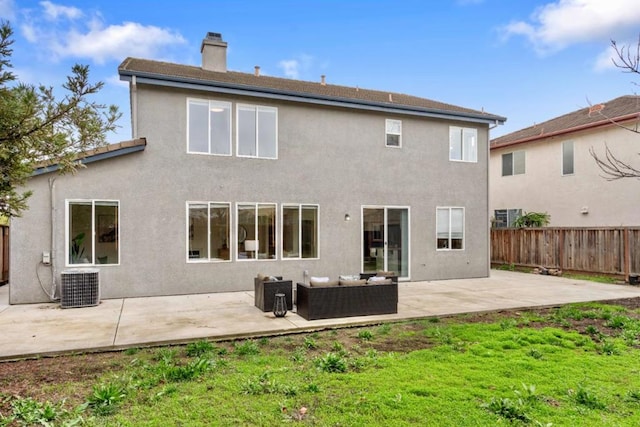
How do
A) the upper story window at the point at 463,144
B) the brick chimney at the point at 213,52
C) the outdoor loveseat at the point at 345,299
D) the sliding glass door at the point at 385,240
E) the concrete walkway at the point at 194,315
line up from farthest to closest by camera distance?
the upper story window at the point at 463,144 → the brick chimney at the point at 213,52 → the sliding glass door at the point at 385,240 → the outdoor loveseat at the point at 345,299 → the concrete walkway at the point at 194,315

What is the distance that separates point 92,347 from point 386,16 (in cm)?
1415

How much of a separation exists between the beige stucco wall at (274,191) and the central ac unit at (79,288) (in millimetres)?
741

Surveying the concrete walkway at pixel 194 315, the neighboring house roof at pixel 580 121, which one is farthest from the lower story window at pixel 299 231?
the neighboring house roof at pixel 580 121

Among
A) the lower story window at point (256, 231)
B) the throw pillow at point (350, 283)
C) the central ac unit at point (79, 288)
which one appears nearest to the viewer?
the throw pillow at point (350, 283)

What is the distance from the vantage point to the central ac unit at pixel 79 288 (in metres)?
8.70

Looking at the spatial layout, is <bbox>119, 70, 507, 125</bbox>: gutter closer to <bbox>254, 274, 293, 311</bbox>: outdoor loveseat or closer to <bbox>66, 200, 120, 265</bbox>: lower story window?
<bbox>66, 200, 120, 265</bbox>: lower story window

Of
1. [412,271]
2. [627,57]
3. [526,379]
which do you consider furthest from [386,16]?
[526,379]

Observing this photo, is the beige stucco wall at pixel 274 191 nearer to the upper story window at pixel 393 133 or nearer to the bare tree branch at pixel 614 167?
the upper story window at pixel 393 133

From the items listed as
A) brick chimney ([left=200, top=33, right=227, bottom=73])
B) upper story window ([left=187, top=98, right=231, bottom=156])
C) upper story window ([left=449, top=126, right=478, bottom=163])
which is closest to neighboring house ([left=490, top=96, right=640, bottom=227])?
upper story window ([left=449, top=126, right=478, bottom=163])

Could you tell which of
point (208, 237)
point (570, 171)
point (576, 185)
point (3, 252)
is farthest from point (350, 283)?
point (570, 171)

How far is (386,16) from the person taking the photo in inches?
585

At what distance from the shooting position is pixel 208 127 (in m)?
10.8

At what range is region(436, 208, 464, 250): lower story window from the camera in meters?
13.4

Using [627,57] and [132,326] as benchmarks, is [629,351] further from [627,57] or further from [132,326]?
[132,326]
